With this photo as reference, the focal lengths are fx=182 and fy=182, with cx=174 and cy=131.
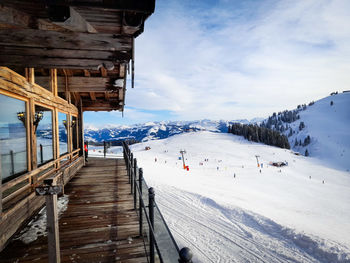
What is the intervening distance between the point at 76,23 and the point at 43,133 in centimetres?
501


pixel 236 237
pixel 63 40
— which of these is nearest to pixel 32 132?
pixel 63 40

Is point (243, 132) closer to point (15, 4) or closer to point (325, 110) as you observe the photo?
point (15, 4)

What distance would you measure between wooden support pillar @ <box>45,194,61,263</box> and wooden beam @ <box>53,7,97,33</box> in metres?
2.12

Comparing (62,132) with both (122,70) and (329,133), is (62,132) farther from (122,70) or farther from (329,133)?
(329,133)

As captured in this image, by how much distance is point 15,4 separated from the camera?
2096 mm

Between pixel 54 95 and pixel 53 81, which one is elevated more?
pixel 53 81

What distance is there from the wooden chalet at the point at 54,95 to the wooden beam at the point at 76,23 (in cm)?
1

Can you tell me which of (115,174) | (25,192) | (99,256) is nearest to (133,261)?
(99,256)

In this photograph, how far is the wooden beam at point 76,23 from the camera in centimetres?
217

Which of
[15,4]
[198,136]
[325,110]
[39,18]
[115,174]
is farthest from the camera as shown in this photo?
[325,110]

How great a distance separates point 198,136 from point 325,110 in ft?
602

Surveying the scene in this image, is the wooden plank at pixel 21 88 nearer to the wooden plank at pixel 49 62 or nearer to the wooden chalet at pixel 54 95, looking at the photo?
the wooden chalet at pixel 54 95

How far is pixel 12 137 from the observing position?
440 centimetres

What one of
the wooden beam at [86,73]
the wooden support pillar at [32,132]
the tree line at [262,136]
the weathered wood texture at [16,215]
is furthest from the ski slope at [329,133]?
the wooden support pillar at [32,132]
